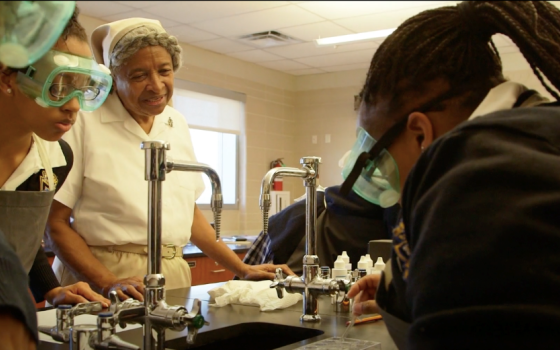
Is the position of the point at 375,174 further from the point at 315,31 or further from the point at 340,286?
the point at 315,31

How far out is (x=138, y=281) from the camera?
5.07 feet

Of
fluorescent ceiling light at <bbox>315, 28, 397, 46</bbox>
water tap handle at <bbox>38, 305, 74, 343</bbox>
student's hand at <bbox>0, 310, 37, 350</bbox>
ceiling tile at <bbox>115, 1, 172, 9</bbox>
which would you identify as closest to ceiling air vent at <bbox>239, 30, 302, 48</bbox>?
fluorescent ceiling light at <bbox>315, 28, 397, 46</bbox>

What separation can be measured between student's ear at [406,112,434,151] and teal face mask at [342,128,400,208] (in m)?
0.05

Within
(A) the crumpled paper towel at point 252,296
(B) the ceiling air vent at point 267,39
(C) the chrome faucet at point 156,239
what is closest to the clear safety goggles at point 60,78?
(C) the chrome faucet at point 156,239

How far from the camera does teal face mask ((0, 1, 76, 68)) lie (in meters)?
0.56

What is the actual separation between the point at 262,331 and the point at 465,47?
0.84m

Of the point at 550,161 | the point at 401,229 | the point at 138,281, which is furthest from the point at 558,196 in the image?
the point at 138,281

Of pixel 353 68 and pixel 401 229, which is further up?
pixel 353 68

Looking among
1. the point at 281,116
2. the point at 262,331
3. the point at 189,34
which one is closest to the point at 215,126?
the point at 189,34

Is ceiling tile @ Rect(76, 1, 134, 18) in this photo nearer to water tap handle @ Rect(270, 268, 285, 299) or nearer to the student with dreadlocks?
water tap handle @ Rect(270, 268, 285, 299)

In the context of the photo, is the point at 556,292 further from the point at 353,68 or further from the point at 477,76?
the point at 353,68

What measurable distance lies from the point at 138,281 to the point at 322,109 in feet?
17.9

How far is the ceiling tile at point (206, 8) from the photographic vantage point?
4242 millimetres

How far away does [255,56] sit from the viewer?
5.95 meters
